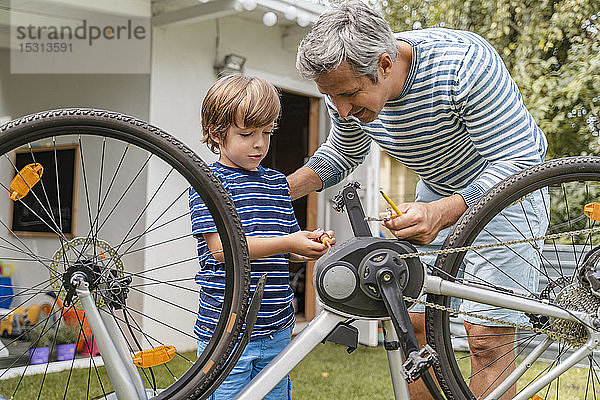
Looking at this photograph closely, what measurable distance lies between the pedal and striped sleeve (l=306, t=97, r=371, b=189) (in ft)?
2.45

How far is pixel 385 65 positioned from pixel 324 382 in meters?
2.57

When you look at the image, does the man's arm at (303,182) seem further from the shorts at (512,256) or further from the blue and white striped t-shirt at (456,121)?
the shorts at (512,256)

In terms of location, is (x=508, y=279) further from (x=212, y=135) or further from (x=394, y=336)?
(x=212, y=135)

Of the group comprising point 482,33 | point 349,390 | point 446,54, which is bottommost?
point 349,390

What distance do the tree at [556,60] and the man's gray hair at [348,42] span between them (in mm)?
4405

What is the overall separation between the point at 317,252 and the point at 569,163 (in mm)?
554

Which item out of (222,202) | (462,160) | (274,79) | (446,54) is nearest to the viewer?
(222,202)

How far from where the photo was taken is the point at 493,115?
57.6 inches

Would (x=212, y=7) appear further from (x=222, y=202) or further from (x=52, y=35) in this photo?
(x=222, y=202)

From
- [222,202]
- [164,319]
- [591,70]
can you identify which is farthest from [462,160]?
[591,70]

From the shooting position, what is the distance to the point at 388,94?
154 cm

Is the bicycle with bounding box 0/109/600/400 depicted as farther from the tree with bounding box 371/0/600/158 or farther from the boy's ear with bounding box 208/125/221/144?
the tree with bounding box 371/0/600/158

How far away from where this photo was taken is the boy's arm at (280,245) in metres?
1.32

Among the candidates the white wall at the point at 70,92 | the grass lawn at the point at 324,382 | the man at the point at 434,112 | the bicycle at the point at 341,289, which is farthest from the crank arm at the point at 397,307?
the white wall at the point at 70,92
